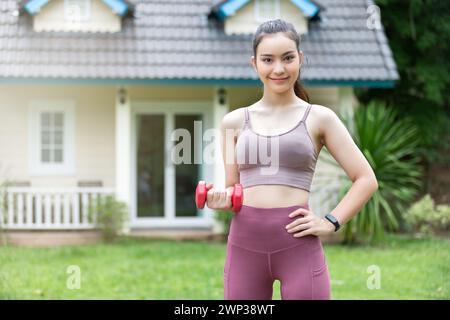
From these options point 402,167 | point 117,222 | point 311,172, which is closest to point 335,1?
point 402,167

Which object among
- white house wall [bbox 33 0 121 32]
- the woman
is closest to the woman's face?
the woman

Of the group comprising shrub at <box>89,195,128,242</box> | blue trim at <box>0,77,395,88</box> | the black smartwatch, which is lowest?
shrub at <box>89,195,128,242</box>

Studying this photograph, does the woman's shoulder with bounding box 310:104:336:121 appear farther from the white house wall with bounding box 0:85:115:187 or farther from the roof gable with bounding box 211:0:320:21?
the white house wall with bounding box 0:85:115:187

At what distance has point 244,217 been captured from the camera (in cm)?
366

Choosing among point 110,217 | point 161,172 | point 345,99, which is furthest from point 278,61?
point 161,172

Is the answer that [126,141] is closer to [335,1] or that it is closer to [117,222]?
[117,222]

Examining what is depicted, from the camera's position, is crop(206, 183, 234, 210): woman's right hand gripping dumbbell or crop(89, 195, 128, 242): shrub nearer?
crop(206, 183, 234, 210): woman's right hand gripping dumbbell

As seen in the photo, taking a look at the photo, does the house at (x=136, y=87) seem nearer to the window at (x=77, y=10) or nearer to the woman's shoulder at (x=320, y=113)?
the window at (x=77, y=10)

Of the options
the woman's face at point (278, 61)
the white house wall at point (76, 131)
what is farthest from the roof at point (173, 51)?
the woman's face at point (278, 61)

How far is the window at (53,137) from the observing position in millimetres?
14500

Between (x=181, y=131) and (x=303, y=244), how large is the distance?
418 inches

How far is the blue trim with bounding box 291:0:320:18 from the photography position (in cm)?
1383

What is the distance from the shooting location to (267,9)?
46.7 ft

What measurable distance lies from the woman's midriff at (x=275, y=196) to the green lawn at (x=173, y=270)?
4.18 m
